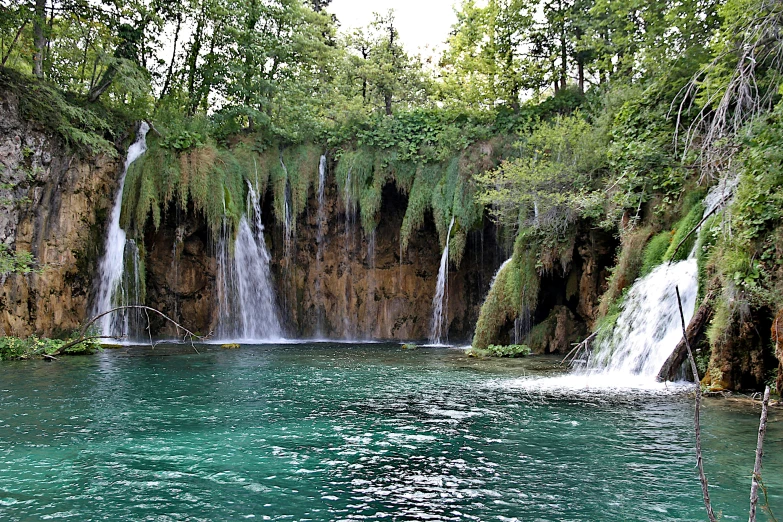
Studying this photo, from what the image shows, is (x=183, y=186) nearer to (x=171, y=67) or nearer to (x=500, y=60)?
(x=171, y=67)

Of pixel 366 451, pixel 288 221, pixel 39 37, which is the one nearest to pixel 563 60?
pixel 288 221

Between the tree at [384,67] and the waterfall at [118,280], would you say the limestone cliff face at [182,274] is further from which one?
the tree at [384,67]

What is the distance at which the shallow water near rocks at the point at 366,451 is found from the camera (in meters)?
4.70

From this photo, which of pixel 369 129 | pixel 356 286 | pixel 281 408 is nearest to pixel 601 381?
pixel 281 408

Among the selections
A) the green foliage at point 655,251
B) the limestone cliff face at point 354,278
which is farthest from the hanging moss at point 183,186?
the green foliage at point 655,251

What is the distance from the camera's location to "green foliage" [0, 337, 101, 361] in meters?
14.6

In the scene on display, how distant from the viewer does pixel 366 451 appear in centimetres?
622

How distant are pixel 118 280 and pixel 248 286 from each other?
4.15 meters

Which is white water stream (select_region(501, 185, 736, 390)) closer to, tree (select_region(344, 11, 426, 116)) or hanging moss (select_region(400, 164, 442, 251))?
hanging moss (select_region(400, 164, 442, 251))

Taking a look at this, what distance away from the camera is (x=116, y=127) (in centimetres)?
2105

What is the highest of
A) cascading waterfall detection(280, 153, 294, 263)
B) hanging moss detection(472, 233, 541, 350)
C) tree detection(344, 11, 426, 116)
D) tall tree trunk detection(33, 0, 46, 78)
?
tree detection(344, 11, 426, 116)

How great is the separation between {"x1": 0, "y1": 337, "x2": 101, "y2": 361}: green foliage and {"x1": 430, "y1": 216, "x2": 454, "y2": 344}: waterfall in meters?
10.6

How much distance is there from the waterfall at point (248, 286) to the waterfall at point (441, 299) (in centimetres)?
560

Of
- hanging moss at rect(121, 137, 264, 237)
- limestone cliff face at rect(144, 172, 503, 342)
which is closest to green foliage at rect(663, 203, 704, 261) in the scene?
limestone cliff face at rect(144, 172, 503, 342)
